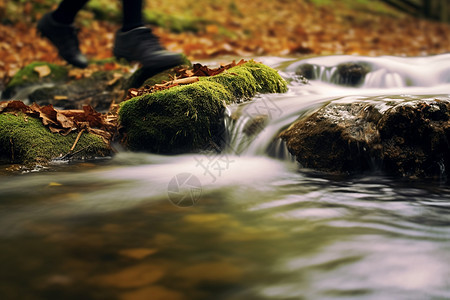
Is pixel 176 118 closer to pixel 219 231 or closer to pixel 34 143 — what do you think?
pixel 34 143

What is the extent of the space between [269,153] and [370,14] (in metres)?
12.8

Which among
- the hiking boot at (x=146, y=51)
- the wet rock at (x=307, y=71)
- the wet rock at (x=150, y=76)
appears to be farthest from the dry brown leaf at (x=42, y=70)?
the wet rock at (x=307, y=71)

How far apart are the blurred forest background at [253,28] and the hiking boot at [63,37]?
134 cm

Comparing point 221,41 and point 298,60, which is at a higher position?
point 221,41

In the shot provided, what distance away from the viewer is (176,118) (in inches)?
111

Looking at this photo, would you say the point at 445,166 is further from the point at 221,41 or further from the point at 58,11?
the point at 221,41

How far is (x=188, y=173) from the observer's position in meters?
2.53

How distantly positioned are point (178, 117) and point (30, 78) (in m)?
2.89

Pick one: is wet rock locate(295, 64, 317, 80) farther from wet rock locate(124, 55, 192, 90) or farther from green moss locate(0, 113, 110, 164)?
green moss locate(0, 113, 110, 164)

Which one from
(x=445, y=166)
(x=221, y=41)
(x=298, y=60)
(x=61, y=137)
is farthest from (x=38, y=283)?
(x=221, y=41)

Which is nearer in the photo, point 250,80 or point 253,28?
point 250,80

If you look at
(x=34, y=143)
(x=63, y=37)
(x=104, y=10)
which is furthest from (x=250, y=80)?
(x=104, y=10)

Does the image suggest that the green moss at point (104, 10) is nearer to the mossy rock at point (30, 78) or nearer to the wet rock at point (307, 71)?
the mossy rock at point (30, 78)

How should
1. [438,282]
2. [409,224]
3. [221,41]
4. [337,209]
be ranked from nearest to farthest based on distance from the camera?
[438,282]
[409,224]
[337,209]
[221,41]
